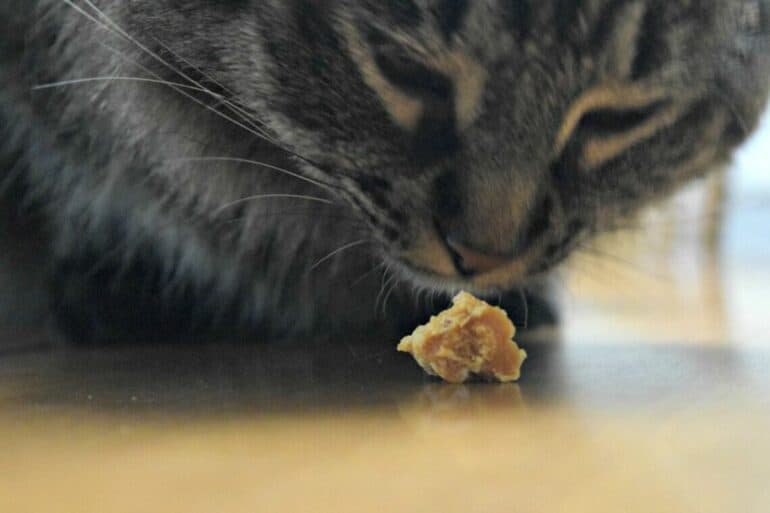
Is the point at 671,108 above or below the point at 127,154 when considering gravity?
above

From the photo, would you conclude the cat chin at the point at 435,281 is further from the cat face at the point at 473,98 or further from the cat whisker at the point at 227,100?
the cat whisker at the point at 227,100

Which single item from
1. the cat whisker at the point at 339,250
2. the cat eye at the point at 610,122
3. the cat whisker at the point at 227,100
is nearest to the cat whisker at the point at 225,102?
the cat whisker at the point at 227,100

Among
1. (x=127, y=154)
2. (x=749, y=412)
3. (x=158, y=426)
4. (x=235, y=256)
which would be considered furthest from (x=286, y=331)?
(x=749, y=412)

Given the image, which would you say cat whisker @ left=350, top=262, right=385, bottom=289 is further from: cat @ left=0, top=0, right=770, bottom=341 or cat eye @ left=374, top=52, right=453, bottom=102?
cat eye @ left=374, top=52, right=453, bottom=102

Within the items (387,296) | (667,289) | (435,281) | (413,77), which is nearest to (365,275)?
(387,296)

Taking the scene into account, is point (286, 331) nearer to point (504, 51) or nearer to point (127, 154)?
point (127, 154)

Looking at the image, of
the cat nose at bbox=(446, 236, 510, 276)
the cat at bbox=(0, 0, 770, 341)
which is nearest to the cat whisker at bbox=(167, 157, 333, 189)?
the cat at bbox=(0, 0, 770, 341)

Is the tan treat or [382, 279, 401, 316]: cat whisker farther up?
the tan treat

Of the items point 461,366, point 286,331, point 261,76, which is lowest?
point 286,331
